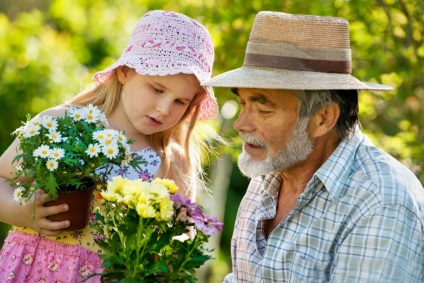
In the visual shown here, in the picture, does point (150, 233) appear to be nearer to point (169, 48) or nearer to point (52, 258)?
point (52, 258)

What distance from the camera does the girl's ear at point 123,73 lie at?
12.5ft

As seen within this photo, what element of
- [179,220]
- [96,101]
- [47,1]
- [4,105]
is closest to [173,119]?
[96,101]

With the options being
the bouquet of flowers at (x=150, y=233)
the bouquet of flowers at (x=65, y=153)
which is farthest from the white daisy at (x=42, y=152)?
the bouquet of flowers at (x=150, y=233)

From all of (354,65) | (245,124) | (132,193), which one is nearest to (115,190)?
(132,193)

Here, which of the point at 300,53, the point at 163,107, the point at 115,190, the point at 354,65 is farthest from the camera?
the point at 354,65

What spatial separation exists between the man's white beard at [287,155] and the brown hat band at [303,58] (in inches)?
8.4

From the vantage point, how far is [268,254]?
3281mm

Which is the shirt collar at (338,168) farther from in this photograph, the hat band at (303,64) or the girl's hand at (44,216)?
the girl's hand at (44,216)

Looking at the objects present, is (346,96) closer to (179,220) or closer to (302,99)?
(302,99)

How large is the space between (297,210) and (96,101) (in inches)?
44.9

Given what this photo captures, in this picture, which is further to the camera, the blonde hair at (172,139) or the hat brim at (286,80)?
the blonde hair at (172,139)

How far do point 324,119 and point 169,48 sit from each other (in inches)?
32.4

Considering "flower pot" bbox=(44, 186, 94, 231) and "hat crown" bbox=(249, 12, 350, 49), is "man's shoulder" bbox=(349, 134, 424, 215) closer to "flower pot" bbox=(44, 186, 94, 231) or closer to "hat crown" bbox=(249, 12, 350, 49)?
"hat crown" bbox=(249, 12, 350, 49)

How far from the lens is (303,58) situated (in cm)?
324
